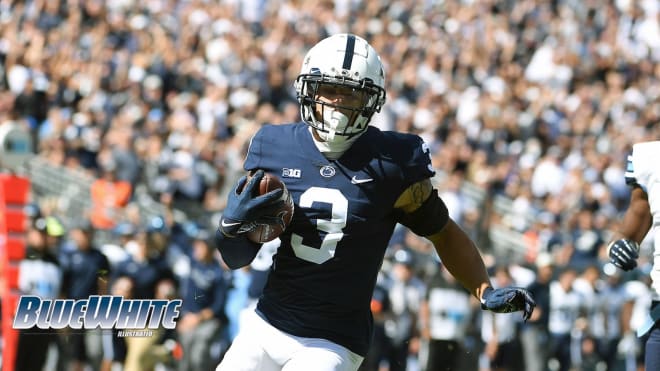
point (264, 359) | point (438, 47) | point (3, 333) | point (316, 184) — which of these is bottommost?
point (438, 47)

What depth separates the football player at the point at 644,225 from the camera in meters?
4.29

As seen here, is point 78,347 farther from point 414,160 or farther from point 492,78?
point 492,78

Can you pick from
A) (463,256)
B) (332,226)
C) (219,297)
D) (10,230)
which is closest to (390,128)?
(219,297)

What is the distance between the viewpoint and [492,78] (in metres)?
15.7

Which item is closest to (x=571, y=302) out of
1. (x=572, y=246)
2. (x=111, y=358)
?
(x=572, y=246)

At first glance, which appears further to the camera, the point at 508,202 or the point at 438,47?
the point at 438,47

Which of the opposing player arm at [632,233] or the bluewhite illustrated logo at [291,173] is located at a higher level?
the bluewhite illustrated logo at [291,173]

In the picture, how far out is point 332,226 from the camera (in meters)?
3.73

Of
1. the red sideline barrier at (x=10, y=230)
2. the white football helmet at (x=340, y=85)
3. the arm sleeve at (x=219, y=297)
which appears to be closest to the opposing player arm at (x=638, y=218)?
the white football helmet at (x=340, y=85)

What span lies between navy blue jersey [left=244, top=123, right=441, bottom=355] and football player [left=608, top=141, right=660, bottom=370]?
101cm

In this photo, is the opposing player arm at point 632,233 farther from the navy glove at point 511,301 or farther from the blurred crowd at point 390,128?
the blurred crowd at point 390,128

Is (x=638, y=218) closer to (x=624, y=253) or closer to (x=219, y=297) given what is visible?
A: (x=624, y=253)

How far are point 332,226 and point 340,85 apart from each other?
462mm

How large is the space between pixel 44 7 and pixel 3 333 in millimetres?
9582
